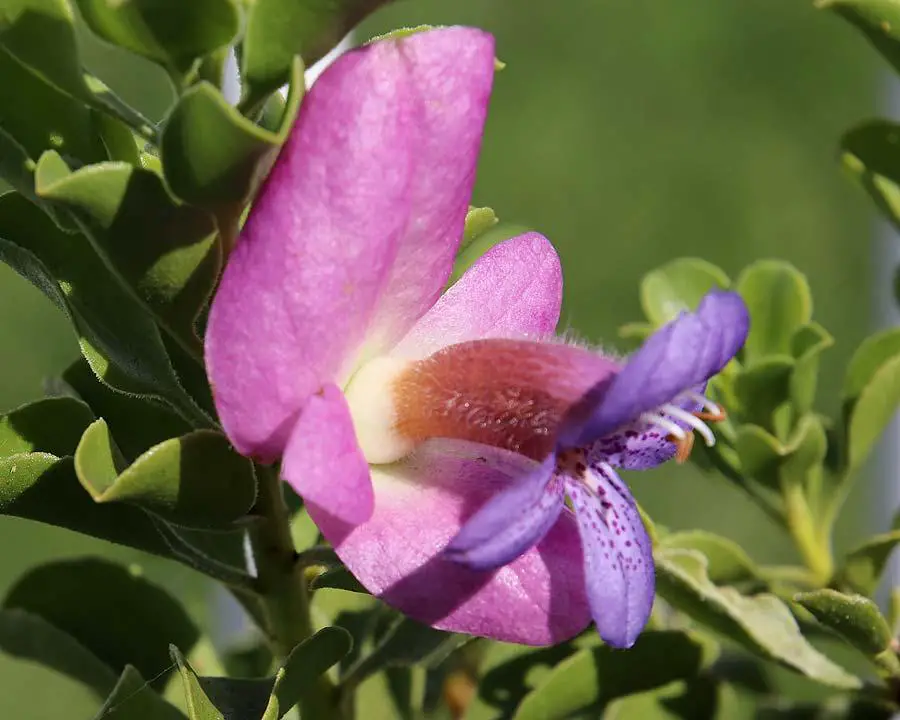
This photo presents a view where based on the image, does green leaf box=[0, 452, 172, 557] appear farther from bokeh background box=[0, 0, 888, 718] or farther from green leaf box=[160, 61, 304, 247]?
bokeh background box=[0, 0, 888, 718]

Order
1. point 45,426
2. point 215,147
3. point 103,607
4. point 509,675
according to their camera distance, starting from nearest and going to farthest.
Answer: point 215,147 → point 45,426 → point 103,607 → point 509,675

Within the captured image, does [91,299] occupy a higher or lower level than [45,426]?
higher

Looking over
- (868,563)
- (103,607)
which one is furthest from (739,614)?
(103,607)

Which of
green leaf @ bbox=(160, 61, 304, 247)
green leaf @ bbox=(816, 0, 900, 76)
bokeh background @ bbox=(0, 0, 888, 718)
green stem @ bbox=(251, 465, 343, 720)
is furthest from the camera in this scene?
bokeh background @ bbox=(0, 0, 888, 718)

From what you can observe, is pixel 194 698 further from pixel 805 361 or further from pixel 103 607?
pixel 805 361

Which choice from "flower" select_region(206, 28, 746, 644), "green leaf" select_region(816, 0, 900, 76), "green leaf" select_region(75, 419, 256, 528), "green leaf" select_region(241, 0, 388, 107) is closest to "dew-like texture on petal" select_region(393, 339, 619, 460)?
"flower" select_region(206, 28, 746, 644)

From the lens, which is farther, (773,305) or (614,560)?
(773,305)
